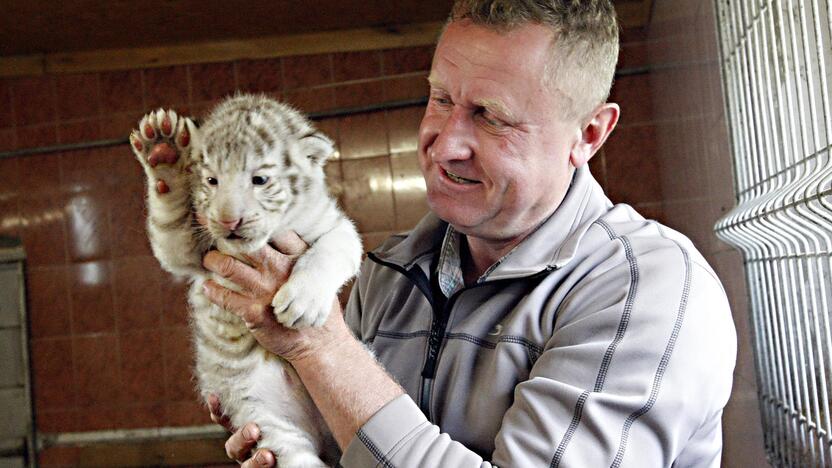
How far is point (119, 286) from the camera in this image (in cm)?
432

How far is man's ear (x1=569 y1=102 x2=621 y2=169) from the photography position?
145cm

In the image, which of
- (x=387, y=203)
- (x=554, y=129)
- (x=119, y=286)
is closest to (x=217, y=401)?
(x=554, y=129)

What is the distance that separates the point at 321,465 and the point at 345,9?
286 cm

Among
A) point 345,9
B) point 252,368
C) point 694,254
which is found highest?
point 345,9

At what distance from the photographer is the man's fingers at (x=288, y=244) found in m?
1.52

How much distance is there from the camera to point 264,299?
1394 millimetres

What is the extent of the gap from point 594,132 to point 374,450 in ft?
2.28

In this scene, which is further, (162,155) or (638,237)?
(162,155)

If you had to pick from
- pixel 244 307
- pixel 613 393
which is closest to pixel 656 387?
pixel 613 393

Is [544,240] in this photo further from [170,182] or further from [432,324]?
[170,182]

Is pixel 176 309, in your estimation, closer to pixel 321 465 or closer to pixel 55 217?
pixel 55 217

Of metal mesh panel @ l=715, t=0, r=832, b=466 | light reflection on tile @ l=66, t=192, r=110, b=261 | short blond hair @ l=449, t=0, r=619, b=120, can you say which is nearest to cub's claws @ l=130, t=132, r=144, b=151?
short blond hair @ l=449, t=0, r=619, b=120

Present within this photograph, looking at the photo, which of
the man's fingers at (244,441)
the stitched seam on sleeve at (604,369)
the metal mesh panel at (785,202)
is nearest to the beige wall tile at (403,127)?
the metal mesh panel at (785,202)

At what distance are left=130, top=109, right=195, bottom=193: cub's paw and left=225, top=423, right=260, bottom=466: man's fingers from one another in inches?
18.4
